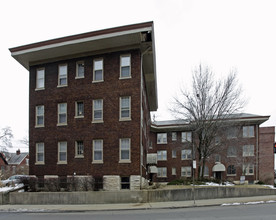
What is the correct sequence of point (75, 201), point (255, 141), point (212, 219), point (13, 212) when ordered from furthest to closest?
point (255, 141) < point (75, 201) < point (13, 212) < point (212, 219)

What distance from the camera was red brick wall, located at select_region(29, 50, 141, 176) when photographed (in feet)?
59.5

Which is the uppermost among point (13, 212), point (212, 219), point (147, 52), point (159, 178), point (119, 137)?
point (147, 52)

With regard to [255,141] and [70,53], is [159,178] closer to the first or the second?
[255,141]

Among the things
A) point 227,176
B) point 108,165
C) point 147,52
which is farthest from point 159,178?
point 147,52

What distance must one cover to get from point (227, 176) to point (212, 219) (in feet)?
98.8

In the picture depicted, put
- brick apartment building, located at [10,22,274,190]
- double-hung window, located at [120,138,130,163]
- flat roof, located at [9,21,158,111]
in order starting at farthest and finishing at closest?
double-hung window, located at [120,138,130,163] < brick apartment building, located at [10,22,274,190] < flat roof, located at [9,21,158,111]

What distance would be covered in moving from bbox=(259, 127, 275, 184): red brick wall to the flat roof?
91.0 feet

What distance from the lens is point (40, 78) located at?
2106cm

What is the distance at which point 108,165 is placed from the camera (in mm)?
18109

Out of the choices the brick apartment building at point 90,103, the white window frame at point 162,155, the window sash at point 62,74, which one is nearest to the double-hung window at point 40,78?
the brick apartment building at point 90,103

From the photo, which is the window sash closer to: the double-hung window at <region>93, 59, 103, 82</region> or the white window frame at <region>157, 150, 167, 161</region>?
the double-hung window at <region>93, 59, 103, 82</region>

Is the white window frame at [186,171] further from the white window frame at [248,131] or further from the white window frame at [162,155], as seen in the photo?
the white window frame at [248,131]

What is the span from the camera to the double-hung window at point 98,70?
1922 centimetres

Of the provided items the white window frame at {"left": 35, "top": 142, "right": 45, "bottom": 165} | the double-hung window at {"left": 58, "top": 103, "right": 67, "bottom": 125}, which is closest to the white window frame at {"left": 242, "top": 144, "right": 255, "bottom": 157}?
the double-hung window at {"left": 58, "top": 103, "right": 67, "bottom": 125}
